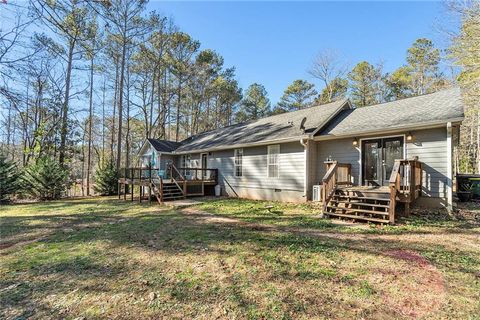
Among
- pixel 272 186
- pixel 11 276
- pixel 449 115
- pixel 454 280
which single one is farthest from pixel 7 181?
pixel 449 115

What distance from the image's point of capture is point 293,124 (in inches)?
453

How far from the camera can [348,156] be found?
923cm

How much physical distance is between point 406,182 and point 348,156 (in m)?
2.42

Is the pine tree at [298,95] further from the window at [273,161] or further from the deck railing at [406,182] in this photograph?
the deck railing at [406,182]

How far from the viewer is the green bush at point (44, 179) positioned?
1336 centimetres

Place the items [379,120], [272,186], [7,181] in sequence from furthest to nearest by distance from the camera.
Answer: [7,181] → [272,186] → [379,120]

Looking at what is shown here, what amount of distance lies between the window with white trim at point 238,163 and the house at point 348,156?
0.05 meters

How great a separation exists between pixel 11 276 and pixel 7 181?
12.1 metres

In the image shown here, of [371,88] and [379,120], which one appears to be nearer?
[379,120]

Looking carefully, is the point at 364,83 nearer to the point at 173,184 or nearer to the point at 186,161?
the point at 186,161

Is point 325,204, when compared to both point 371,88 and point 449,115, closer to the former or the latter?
point 449,115

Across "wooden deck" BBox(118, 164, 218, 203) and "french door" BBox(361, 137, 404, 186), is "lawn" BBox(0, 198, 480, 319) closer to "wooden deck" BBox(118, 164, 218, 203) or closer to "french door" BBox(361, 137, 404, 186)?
"french door" BBox(361, 137, 404, 186)

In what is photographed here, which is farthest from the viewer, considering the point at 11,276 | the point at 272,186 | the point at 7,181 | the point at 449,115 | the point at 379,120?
the point at 7,181

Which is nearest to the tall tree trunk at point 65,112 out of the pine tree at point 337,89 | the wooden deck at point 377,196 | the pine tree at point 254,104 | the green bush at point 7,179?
the green bush at point 7,179
